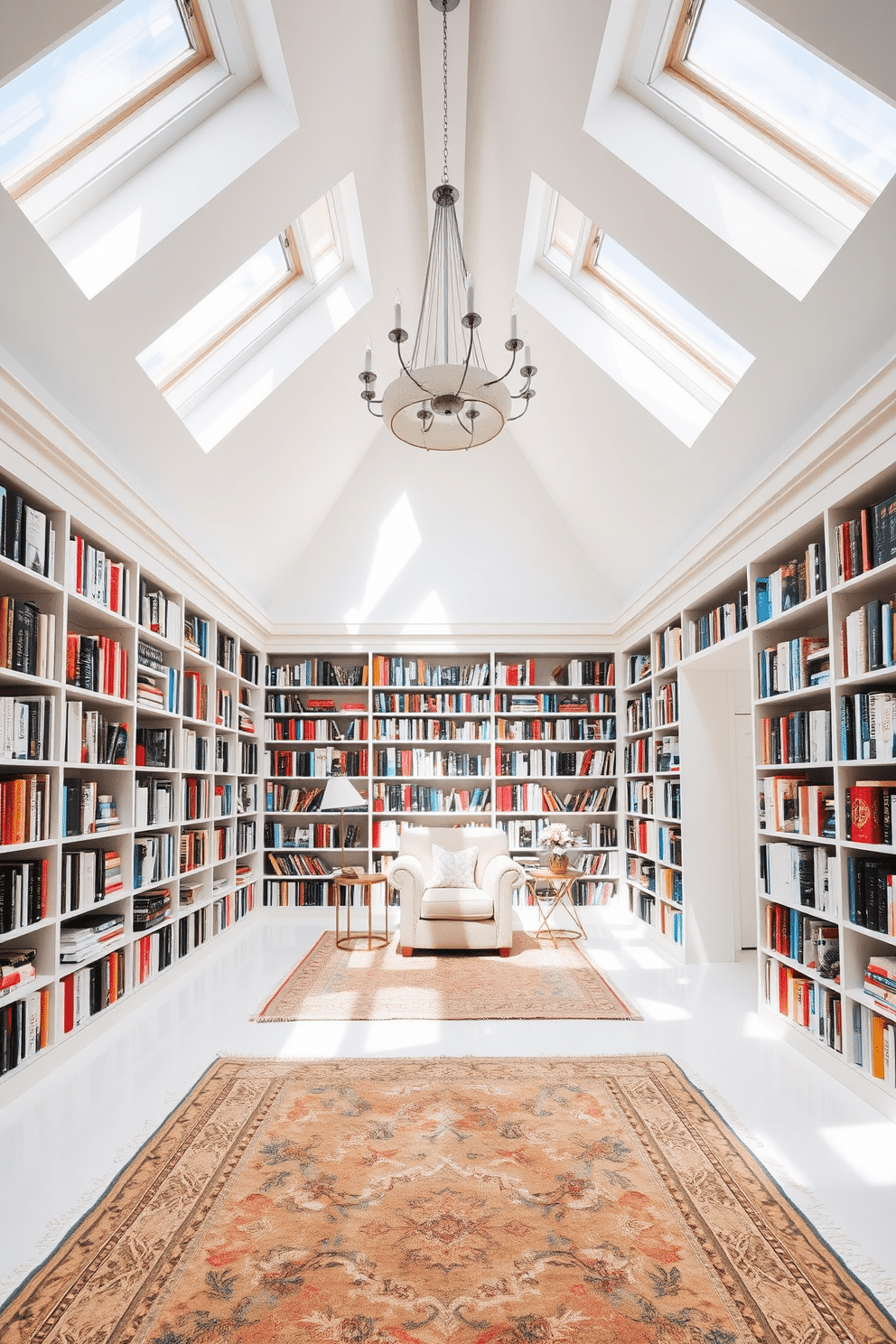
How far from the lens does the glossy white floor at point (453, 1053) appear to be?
7.89 feet

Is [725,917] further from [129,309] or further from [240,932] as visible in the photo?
[129,309]

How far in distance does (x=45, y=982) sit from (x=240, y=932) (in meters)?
3.34

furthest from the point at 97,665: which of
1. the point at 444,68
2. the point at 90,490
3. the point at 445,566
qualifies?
the point at 445,566

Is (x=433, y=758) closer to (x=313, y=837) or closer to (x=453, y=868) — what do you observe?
(x=313, y=837)

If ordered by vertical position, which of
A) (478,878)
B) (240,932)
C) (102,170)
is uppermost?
(102,170)

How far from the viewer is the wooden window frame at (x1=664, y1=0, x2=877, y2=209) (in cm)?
321

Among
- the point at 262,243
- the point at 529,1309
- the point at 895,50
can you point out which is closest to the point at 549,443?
the point at 262,243

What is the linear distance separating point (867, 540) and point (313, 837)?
18.3 feet

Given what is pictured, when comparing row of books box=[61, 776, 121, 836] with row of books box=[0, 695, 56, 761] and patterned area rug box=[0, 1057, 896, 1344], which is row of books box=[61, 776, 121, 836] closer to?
row of books box=[0, 695, 56, 761]

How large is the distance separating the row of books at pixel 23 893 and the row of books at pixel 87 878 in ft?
0.52

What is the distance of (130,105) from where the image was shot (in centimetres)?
340

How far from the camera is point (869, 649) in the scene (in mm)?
3273

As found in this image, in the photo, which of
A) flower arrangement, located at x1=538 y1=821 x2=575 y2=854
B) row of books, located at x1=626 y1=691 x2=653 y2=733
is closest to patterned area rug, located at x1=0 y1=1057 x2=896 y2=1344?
flower arrangement, located at x1=538 y1=821 x2=575 y2=854

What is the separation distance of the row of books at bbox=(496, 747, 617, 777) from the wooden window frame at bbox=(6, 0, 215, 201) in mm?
5539
